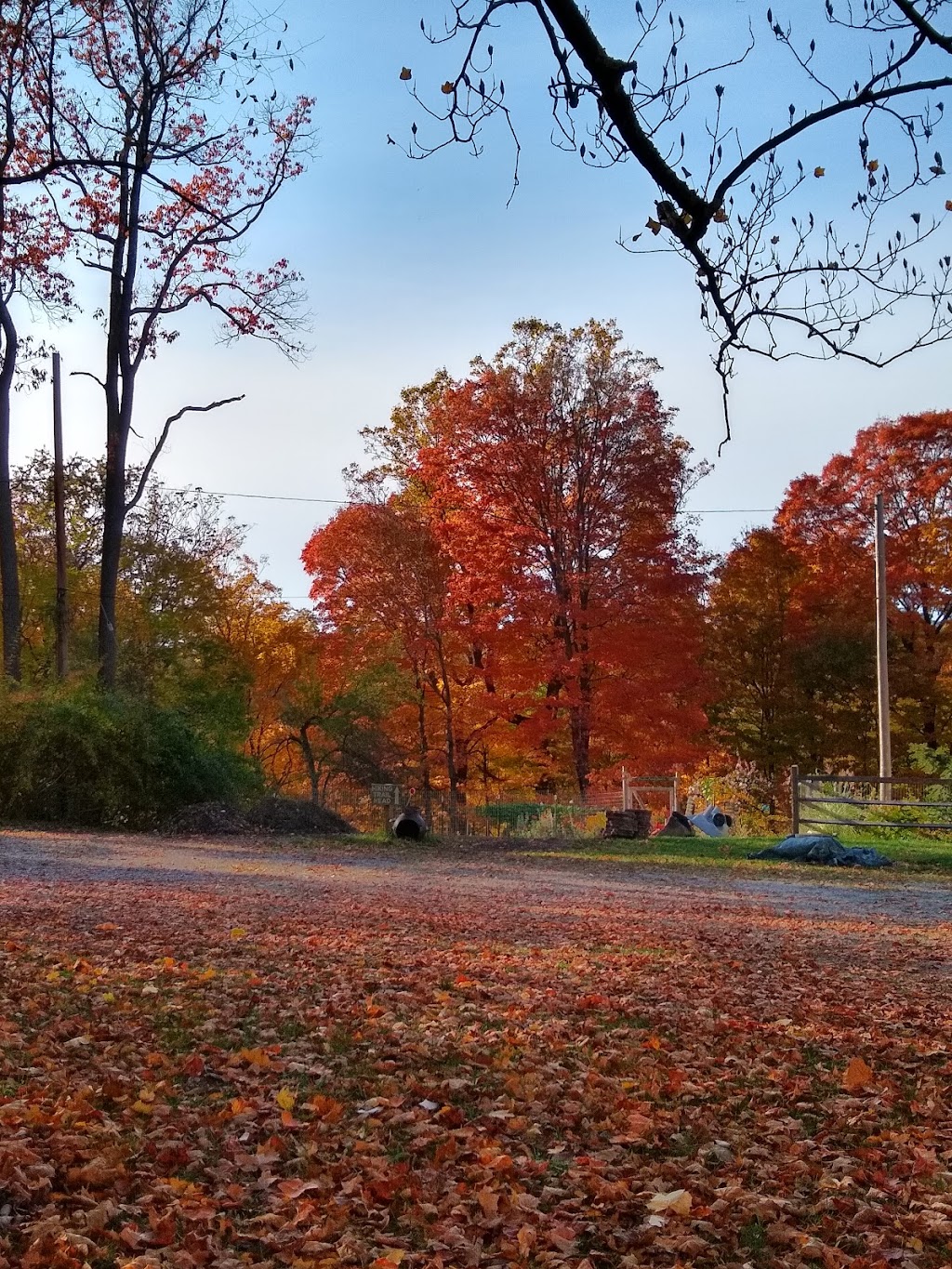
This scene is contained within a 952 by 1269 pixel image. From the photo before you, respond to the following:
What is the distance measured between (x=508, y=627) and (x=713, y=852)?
715cm

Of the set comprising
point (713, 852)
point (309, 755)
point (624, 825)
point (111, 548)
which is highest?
point (111, 548)

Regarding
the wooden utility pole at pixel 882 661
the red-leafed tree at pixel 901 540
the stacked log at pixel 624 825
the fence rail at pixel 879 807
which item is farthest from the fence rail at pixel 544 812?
the red-leafed tree at pixel 901 540

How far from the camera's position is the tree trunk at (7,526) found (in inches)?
865

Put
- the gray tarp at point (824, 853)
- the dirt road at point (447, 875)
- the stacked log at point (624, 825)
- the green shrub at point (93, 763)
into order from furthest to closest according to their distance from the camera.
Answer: the green shrub at point (93, 763) → the stacked log at point (624, 825) → the gray tarp at point (824, 853) → the dirt road at point (447, 875)

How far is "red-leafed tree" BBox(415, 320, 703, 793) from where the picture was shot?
2159 centimetres

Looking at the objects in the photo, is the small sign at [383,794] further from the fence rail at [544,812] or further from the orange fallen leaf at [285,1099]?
the orange fallen leaf at [285,1099]

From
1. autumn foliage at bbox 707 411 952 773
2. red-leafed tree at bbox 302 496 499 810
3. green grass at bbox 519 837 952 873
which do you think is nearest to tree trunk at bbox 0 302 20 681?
red-leafed tree at bbox 302 496 499 810

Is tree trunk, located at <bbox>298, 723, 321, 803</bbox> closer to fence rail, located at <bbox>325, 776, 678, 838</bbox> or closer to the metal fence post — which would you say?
fence rail, located at <bbox>325, 776, 678, 838</bbox>

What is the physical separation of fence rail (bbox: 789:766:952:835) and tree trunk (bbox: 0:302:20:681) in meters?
14.7

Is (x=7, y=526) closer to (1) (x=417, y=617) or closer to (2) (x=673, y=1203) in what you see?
(1) (x=417, y=617)

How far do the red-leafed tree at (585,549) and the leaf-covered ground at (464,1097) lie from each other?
43.0 feet

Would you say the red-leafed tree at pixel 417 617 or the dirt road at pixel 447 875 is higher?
the red-leafed tree at pixel 417 617

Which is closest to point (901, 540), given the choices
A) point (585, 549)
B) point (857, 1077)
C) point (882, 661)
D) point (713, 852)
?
point (882, 661)

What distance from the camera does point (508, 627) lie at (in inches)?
901
